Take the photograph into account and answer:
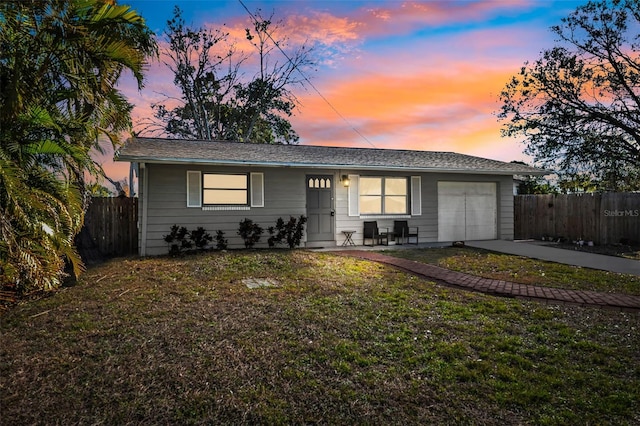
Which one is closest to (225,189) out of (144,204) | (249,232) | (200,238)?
(249,232)

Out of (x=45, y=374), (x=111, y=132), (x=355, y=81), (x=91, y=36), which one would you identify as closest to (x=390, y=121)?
(x=355, y=81)

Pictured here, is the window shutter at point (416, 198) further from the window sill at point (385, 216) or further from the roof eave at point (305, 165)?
the roof eave at point (305, 165)

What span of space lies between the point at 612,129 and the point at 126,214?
1549cm

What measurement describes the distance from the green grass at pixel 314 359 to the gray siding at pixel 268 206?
4.11 meters

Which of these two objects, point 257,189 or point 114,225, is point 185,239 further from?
point 257,189

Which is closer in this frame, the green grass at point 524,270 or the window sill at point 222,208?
the green grass at point 524,270

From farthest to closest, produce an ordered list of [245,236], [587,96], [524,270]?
1. [587,96]
2. [245,236]
3. [524,270]

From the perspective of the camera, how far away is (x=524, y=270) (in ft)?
24.5

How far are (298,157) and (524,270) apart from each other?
264 inches

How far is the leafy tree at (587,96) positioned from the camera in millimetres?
11461

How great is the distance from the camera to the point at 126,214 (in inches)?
392

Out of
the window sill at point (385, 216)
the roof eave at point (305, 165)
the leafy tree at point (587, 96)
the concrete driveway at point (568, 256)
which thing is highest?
the leafy tree at point (587, 96)

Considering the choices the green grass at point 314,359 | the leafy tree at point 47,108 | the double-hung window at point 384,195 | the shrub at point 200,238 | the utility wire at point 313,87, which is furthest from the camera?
the utility wire at point 313,87

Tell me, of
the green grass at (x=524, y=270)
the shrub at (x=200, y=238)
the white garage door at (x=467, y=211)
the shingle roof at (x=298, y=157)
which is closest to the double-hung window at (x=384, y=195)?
the shingle roof at (x=298, y=157)
